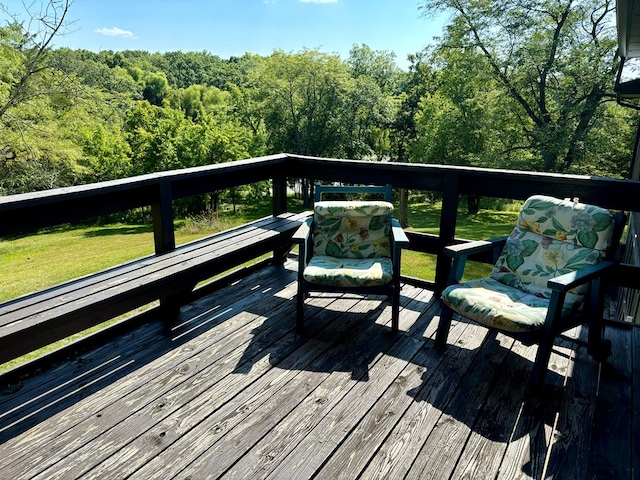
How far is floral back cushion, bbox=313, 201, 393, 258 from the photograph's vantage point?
123 inches

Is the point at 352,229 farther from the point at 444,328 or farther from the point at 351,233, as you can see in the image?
the point at 444,328

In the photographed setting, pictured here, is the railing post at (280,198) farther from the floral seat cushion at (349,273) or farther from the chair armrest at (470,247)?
the chair armrest at (470,247)

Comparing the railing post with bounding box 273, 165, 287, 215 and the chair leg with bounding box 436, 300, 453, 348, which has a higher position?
the railing post with bounding box 273, 165, 287, 215

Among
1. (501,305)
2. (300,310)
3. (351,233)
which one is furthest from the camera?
(351,233)

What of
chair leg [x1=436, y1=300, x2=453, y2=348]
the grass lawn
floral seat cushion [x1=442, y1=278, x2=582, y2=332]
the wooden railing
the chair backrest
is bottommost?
the grass lawn

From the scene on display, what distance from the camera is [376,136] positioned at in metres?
23.7

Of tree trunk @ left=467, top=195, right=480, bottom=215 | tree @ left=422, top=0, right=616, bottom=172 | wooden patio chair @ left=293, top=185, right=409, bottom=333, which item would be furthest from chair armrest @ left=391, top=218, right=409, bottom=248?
tree trunk @ left=467, top=195, right=480, bottom=215

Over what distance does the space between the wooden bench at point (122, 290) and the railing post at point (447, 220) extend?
120 centimetres

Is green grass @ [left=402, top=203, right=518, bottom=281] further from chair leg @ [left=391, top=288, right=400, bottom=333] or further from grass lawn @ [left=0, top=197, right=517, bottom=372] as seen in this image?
chair leg @ [left=391, top=288, right=400, bottom=333]

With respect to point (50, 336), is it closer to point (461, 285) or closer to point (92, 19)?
point (461, 285)

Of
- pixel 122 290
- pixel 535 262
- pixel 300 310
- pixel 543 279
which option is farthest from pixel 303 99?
pixel 122 290

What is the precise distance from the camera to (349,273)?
2.64 metres

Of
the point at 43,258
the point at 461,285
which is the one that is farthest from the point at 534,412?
the point at 43,258

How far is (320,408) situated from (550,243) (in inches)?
66.5
